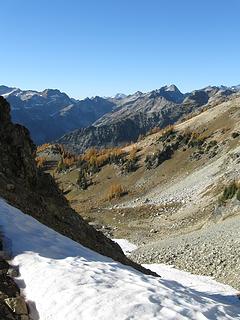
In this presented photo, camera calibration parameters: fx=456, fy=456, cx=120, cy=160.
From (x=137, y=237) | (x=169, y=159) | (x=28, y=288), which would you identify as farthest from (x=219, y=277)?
(x=169, y=159)

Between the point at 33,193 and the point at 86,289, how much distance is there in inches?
Result: 559

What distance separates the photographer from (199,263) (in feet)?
118

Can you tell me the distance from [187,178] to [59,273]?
92.9 m

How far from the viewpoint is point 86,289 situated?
13.6 metres

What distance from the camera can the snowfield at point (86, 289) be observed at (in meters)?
12.4

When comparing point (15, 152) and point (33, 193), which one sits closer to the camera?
point (33, 193)

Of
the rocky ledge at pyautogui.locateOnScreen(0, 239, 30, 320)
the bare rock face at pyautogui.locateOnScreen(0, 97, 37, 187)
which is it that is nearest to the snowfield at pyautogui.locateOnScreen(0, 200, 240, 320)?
the rocky ledge at pyautogui.locateOnScreen(0, 239, 30, 320)

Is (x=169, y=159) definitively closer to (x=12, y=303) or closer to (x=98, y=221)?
(x=98, y=221)

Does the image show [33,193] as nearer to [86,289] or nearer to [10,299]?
[86,289]

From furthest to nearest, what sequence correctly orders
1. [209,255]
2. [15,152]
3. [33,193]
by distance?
[209,255], [15,152], [33,193]

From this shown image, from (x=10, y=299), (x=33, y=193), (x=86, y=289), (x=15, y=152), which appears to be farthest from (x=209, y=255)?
(x=10, y=299)

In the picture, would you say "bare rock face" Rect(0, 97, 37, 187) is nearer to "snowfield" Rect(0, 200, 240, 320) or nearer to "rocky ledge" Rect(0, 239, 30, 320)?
"snowfield" Rect(0, 200, 240, 320)

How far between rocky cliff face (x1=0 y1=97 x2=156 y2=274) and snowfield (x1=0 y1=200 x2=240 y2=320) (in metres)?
5.26

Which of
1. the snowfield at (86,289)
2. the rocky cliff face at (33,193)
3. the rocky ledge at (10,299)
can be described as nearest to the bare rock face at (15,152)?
the rocky cliff face at (33,193)
